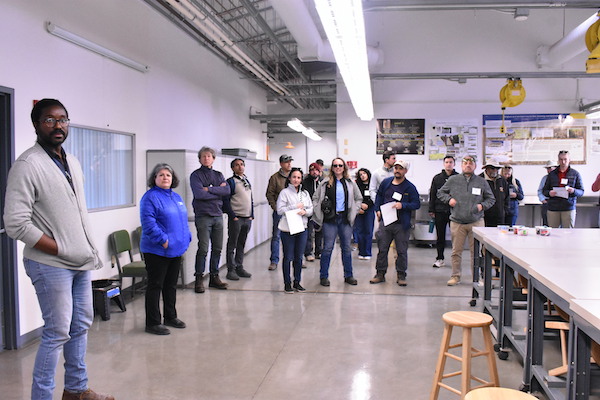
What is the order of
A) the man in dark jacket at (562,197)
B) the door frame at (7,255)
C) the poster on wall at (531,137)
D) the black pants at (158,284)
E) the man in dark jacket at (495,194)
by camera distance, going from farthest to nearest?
the poster on wall at (531,137)
the man in dark jacket at (562,197)
the man in dark jacket at (495,194)
the black pants at (158,284)
the door frame at (7,255)

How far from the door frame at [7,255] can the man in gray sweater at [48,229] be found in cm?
140

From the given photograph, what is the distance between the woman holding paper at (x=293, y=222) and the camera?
537 centimetres

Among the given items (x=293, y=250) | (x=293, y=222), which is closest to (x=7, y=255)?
(x=293, y=222)

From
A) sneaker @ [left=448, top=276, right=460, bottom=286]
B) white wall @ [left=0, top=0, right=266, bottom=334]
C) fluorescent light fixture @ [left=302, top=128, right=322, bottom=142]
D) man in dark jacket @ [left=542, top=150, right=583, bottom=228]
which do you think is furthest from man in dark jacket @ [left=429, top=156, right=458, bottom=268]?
fluorescent light fixture @ [left=302, top=128, right=322, bottom=142]

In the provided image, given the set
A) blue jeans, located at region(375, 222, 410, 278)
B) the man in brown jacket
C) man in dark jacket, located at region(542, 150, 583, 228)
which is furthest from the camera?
man in dark jacket, located at region(542, 150, 583, 228)

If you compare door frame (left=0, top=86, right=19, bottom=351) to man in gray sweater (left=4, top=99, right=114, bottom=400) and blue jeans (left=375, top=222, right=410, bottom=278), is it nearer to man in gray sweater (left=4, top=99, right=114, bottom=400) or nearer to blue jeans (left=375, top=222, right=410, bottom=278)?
man in gray sweater (left=4, top=99, right=114, bottom=400)

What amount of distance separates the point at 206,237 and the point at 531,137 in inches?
261

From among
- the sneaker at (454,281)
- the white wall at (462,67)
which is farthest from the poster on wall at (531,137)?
the sneaker at (454,281)

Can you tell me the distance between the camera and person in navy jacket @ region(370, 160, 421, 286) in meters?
5.77

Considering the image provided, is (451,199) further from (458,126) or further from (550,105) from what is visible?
(550,105)

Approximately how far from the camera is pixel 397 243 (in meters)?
5.86

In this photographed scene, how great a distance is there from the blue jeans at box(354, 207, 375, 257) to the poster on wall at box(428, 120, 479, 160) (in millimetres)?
2672

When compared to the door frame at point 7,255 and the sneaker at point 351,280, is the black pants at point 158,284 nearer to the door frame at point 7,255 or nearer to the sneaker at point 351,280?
the door frame at point 7,255

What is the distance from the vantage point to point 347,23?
3627 mm
